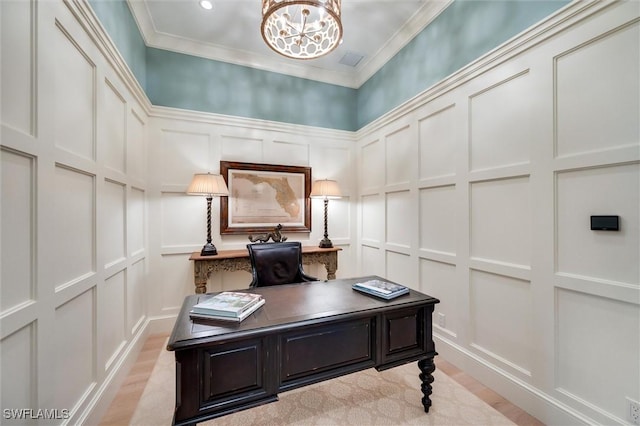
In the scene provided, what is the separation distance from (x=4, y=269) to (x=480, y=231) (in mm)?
2736

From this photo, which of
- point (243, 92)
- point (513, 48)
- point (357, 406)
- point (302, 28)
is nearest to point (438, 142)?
point (513, 48)

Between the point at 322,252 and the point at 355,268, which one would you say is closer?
the point at 322,252

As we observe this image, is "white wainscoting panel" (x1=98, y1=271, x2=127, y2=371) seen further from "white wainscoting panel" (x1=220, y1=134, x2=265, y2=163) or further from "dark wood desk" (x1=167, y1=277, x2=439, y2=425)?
"white wainscoting panel" (x1=220, y1=134, x2=265, y2=163)

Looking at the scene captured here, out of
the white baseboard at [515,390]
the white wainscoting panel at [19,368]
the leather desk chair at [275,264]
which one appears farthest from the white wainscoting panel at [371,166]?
the white wainscoting panel at [19,368]

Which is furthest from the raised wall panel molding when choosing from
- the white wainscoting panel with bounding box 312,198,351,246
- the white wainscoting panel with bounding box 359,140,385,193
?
the white wainscoting panel with bounding box 312,198,351,246

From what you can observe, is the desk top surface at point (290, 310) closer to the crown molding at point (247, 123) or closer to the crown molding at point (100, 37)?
the crown molding at point (100, 37)

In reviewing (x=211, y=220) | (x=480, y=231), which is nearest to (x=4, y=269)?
(x=211, y=220)

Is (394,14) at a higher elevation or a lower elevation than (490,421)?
higher

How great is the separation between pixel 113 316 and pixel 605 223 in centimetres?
323

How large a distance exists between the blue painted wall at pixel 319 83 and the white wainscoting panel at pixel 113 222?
1.15 meters

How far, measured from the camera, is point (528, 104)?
5.78ft

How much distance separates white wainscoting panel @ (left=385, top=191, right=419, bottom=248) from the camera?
2.78 m

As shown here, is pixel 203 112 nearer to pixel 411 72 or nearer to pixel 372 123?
pixel 372 123

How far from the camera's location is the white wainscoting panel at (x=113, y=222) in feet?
6.00
